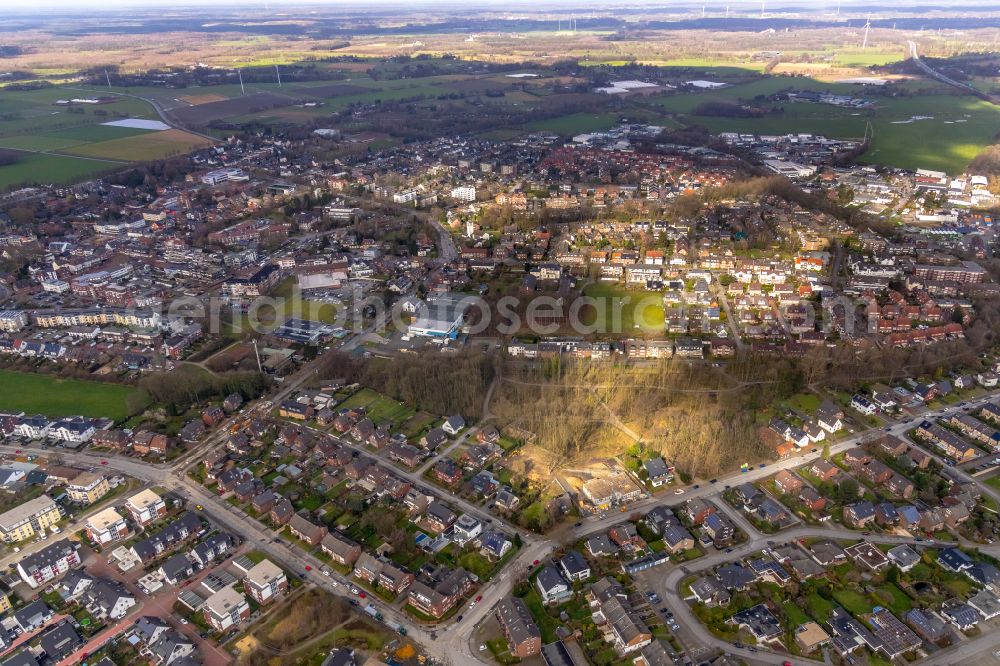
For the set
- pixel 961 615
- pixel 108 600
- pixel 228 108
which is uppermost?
pixel 228 108

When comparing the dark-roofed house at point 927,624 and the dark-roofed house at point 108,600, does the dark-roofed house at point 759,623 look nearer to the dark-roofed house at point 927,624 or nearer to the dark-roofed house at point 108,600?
the dark-roofed house at point 927,624

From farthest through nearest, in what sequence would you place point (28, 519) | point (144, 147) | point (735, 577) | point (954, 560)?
point (144, 147) → point (28, 519) → point (954, 560) → point (735, 577)

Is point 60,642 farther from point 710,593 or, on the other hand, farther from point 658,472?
point 658,472

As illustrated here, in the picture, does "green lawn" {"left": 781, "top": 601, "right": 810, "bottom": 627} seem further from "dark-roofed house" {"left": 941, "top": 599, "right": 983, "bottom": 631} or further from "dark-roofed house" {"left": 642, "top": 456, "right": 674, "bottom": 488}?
"dark-roofed house" {"left": 642, "top": 456, "right": 674, "bottom": 488}

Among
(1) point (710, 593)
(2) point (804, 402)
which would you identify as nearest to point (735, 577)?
(1) point (710, 593)

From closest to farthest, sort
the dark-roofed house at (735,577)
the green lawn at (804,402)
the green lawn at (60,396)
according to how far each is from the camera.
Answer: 1. the dark-roofed house at (735,577)
2. the green lawn at (804,402)
3. the green lawn at (60,396)

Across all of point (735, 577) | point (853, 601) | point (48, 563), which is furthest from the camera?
point (48, 563)

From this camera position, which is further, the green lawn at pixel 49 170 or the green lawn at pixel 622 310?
the green lawn at pixel 49 170

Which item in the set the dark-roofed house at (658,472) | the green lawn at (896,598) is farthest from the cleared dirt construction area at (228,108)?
the green lawn at (896,598)
